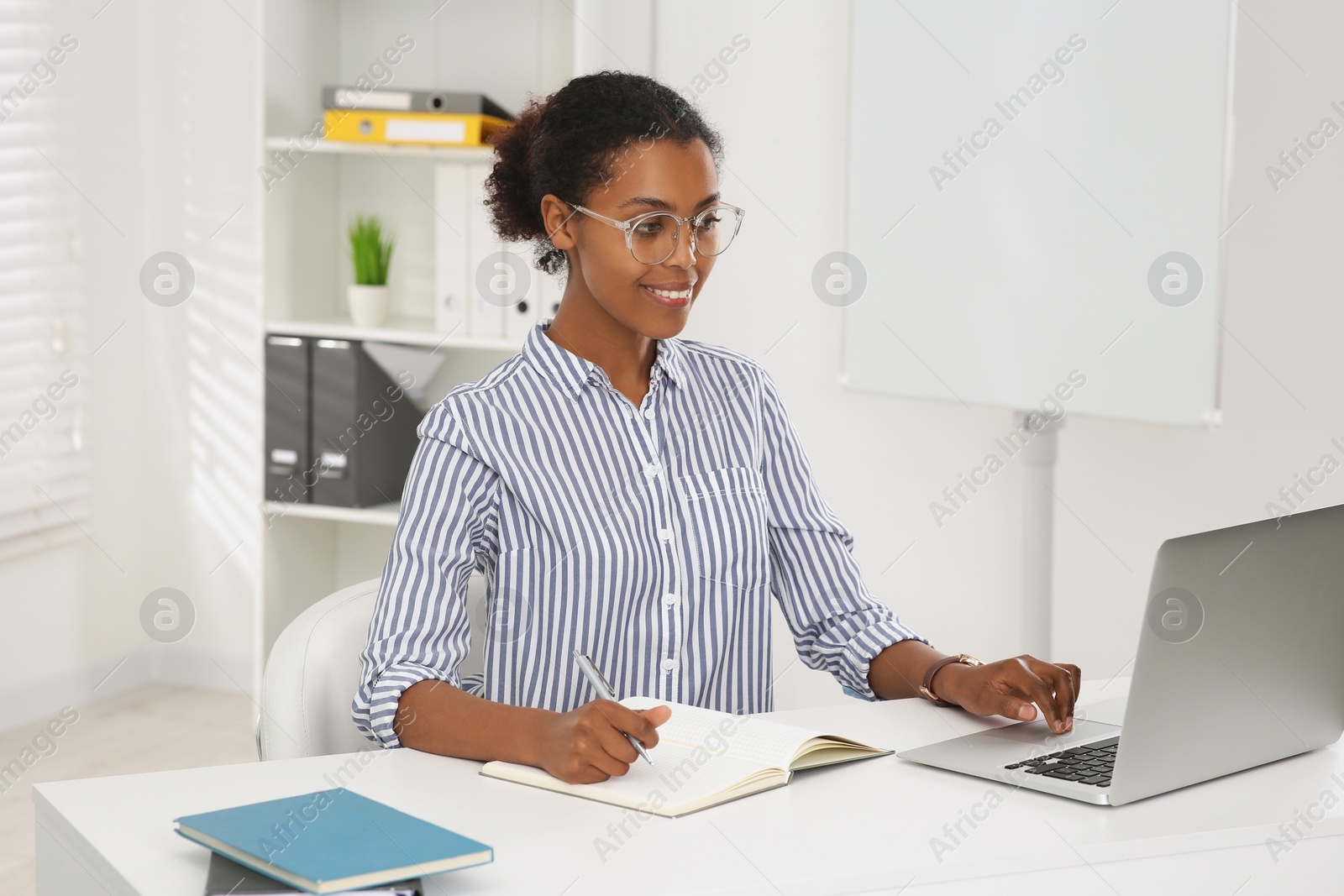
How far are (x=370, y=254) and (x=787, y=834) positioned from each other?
2346 mm

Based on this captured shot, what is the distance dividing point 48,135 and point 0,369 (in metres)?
0.62

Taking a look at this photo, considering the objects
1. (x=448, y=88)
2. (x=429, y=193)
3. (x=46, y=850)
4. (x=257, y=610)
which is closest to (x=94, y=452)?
(x=257, y=610)

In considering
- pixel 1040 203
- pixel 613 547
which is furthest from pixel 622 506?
pixel 1040 203

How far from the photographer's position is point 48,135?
329 cm

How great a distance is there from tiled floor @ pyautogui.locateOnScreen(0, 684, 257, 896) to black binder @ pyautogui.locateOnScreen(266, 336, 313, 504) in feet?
2.11

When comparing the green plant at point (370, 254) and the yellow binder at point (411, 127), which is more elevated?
the yellow binder at point (411, 127)

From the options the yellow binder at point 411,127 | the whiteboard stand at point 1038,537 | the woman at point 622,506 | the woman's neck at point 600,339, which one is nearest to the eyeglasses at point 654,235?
the woman at point 622,506

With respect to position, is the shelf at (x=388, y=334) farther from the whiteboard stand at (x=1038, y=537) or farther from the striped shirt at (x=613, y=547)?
the striped shirt at (x=613, y=547)

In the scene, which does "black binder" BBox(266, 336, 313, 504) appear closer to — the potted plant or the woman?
the potted plant

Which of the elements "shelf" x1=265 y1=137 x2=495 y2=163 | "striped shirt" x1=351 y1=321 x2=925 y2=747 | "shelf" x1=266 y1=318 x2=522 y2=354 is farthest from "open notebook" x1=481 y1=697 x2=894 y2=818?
"shelf" x1=265 y1=137 x2=495 y2=163

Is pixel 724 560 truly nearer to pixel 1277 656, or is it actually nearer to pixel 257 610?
pixel 1277 656

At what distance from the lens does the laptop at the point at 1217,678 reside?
1.05 meters

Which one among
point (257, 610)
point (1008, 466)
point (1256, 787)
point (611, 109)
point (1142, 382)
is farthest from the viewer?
point (257, 610)

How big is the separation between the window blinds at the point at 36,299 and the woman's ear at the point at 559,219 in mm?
2222
